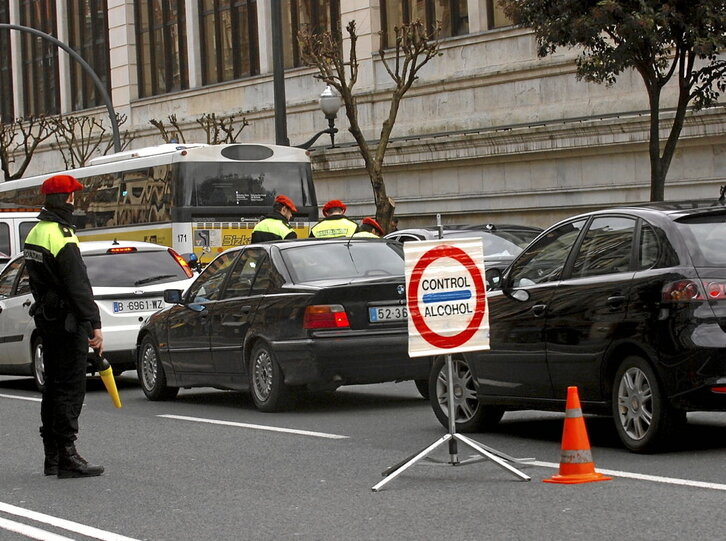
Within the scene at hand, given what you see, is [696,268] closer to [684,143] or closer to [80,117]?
[684,143]

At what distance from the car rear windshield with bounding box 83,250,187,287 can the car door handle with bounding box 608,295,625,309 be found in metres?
8.38

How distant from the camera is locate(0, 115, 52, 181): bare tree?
46.7 metres

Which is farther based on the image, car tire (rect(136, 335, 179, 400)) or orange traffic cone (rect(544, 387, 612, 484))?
car tire (rect(136, 335, 179, 400))

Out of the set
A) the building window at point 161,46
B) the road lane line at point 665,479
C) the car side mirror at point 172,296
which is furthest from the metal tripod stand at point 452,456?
the building window at point 161,46

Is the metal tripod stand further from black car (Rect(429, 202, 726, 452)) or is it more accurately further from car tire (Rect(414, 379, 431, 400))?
car tire (Rect(414, 379, 431, 400))

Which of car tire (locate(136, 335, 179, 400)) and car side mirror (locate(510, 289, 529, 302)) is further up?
car side mirror (locate(510, 289, 529, 302))

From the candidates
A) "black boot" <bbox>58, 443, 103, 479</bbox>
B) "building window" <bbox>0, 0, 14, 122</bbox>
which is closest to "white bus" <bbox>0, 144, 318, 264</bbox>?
"black boot" <bbox>58, 443, 103, 479</bbox>

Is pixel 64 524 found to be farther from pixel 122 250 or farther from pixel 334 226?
pixel 334 226

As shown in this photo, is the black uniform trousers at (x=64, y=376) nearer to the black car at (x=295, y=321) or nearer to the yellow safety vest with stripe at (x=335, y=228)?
the black car at (x=295, y=321)

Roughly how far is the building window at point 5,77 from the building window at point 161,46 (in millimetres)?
8994

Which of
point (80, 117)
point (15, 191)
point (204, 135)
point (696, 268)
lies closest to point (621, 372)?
point (696, 268)

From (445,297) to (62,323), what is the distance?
2474 mm

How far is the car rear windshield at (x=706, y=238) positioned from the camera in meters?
9.21

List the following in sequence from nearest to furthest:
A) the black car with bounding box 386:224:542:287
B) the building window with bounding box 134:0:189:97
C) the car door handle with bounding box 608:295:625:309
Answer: the car door handle with bounding box 608:295:625:309 → the black car with bounding box 386:224:542:287 → the building window with bounding box 134:0:189:97
